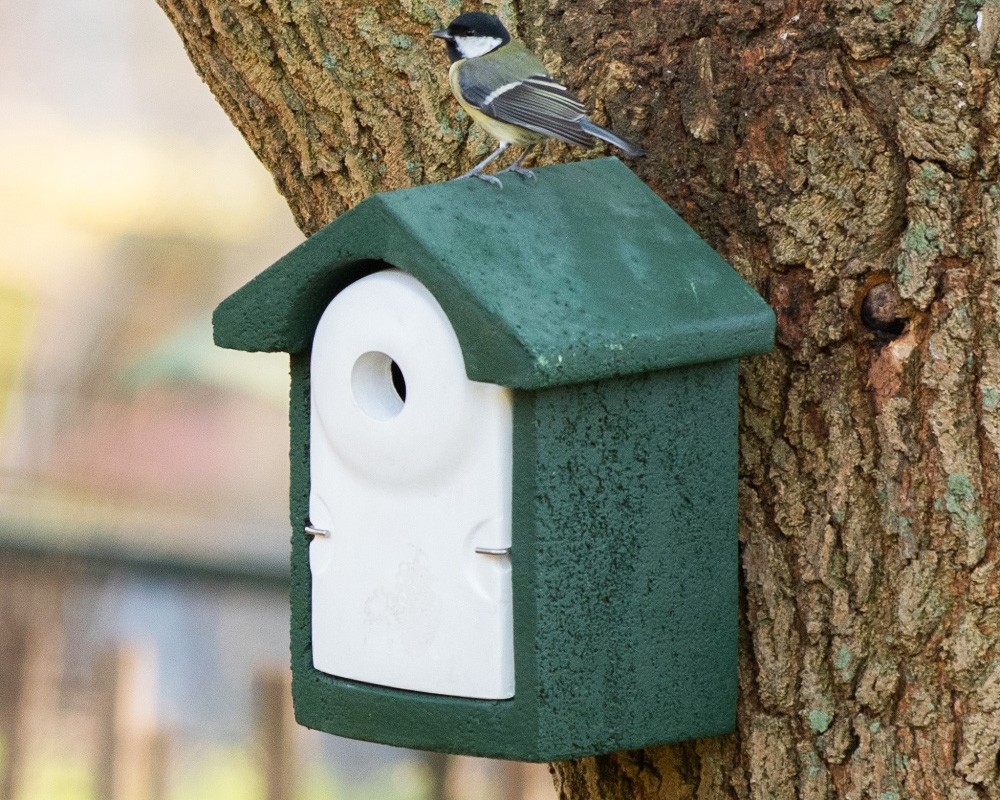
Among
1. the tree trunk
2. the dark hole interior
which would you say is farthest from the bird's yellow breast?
the dark hole interior

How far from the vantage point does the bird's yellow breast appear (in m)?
2.18

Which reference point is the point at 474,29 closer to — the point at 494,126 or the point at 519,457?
the point at 494,126

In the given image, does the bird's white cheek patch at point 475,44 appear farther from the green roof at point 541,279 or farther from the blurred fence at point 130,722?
the blurred fence at point 130,722

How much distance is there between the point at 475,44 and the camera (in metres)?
2.21

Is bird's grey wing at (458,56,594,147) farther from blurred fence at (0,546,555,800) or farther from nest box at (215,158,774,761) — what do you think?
blurred fence at (0,546,555,800)

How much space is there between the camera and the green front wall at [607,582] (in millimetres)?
1828

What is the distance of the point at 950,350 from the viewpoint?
1.95 metres

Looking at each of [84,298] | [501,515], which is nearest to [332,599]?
[501,515]

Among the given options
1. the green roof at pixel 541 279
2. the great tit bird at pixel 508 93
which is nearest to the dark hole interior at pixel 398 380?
the green roof at pixel 541 279

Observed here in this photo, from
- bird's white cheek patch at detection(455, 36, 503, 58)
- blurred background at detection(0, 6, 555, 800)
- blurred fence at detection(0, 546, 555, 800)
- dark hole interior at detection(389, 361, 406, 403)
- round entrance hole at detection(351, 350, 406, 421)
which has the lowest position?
blurred fence at detection(0, 546, 555, 800)

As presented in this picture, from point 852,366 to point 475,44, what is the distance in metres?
0.72

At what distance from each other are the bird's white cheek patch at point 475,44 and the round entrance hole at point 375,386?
528mm

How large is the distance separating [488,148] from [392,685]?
35.3 inches

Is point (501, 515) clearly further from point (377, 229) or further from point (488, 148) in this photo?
point (488, 148)
